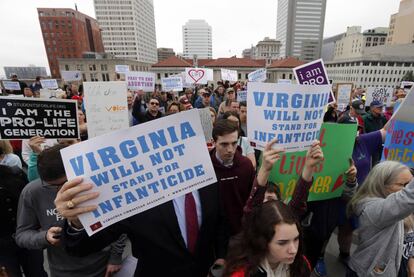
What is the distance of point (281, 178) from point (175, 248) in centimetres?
137

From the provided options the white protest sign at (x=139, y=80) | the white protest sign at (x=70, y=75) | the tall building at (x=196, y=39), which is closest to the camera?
the white protest sign at (x=139, y=80)

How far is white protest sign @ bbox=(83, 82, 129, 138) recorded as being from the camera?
3.35 meters

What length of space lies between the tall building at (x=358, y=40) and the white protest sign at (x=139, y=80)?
108 meters

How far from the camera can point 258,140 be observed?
5.96 ft

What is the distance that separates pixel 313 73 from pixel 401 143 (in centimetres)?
154

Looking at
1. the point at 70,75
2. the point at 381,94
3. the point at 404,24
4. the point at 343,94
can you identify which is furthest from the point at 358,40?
the point at 70,75

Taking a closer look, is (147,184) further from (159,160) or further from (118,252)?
(118,252)

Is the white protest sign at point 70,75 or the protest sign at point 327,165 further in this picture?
the white protest sign at point 70,75

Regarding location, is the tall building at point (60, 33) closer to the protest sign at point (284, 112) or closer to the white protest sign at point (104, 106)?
the white protest sign at point (104, 106)

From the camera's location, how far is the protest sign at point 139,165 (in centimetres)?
121

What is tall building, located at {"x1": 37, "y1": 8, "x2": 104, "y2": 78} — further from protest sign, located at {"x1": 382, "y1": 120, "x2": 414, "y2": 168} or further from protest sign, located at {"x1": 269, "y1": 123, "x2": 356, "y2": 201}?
protest sign, located at {"x1": 382, "y1": 120, "x2": 414, "y2": 168}

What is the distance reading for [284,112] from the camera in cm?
175

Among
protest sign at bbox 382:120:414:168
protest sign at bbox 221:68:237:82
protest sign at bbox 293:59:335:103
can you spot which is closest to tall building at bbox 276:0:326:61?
protest sign at bbox 221:68:237:82

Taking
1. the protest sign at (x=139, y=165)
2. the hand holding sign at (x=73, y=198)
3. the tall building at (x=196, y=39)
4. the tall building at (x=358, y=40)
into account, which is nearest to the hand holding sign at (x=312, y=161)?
the protest sign at (x=139, y=165)
